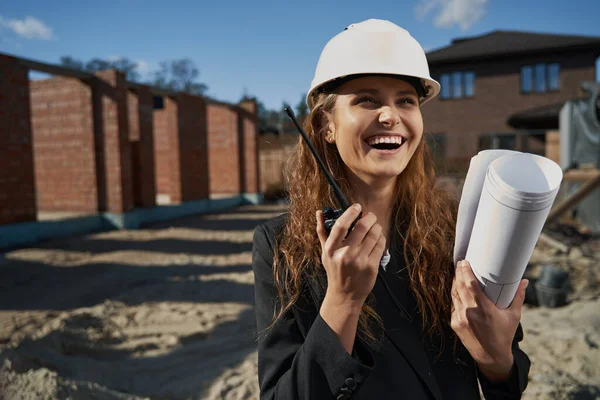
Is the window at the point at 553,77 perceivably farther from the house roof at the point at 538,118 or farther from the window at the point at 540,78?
the house roof at the point at 538,118

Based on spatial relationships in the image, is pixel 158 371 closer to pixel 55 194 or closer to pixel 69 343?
pixel 69 343

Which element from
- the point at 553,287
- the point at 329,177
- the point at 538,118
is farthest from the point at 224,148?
the point at 329,177

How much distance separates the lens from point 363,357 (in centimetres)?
112

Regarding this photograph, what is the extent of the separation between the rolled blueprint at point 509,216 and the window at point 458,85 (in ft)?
79.4

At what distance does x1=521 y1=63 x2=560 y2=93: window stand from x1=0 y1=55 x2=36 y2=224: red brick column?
2257cm

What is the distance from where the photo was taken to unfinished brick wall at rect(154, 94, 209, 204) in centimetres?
1420

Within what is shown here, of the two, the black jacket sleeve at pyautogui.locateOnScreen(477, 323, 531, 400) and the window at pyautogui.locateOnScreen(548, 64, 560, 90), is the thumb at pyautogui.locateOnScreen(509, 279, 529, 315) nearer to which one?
the black jacket sleeve at pyautogui.locateOnScreen(477, 323, 531, 400)

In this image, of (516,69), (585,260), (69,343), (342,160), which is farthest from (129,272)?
(516,69)

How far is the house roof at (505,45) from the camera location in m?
21.6

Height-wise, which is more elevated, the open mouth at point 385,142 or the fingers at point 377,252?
the open mouth at point 385,142

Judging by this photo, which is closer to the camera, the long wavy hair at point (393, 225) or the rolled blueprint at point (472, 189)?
the rolled blueprint at point (472, 189)

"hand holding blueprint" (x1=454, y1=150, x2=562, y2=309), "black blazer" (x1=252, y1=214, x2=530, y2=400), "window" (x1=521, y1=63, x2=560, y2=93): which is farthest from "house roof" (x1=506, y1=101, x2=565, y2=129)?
"hand holding blueprint" (x1=454, y1=150, x2=562, y2=309)

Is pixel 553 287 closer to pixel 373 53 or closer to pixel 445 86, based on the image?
pixel 373 53

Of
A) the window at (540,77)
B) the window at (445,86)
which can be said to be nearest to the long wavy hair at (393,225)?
the window at (445,86)
